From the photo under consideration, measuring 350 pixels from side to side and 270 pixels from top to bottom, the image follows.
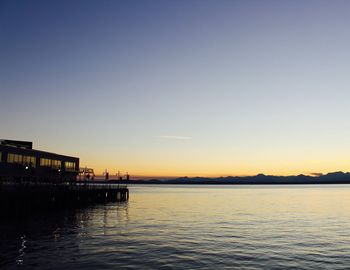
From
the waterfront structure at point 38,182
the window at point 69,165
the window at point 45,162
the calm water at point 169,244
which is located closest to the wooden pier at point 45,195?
the waterfront structure at point 38,182

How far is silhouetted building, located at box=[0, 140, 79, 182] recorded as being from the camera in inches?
2766

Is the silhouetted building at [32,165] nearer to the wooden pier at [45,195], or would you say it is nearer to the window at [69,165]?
the window at [69,165]

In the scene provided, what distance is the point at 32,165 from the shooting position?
79750 millimetres

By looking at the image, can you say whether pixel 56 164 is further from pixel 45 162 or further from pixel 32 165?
pixel 32 165

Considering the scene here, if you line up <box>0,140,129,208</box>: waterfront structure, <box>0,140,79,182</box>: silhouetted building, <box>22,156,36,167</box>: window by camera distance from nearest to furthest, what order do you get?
<box>0,140,129,208</box>: waterfront structure, <box>0,140,79,182</box>: silhouetted building, <box>22,156,36,167</box>: window

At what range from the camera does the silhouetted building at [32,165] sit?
70250 mm

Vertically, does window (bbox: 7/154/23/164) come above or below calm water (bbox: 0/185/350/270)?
above

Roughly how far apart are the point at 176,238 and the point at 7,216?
26.1 m

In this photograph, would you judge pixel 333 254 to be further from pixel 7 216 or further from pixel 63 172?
pixel 63 172

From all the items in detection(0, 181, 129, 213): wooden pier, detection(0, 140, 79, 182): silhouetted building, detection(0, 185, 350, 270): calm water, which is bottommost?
detection(0, 185, 350, 270): calm water

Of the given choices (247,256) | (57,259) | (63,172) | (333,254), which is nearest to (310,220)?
(333,254)

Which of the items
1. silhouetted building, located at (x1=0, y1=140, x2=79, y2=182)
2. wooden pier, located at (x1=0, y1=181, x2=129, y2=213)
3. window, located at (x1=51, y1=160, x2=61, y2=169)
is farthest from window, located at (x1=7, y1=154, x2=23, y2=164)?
window, located at (x1=51, y1=160, x2=61, y2=169)

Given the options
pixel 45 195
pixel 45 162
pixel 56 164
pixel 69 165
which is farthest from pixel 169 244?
pixel 69 165

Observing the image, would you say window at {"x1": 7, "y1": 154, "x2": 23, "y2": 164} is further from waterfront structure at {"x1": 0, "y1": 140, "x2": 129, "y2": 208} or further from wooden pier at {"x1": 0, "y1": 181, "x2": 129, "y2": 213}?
wooden pier at {"x1": 0, "y1": 181, "x2": 129, "y2": 213}
